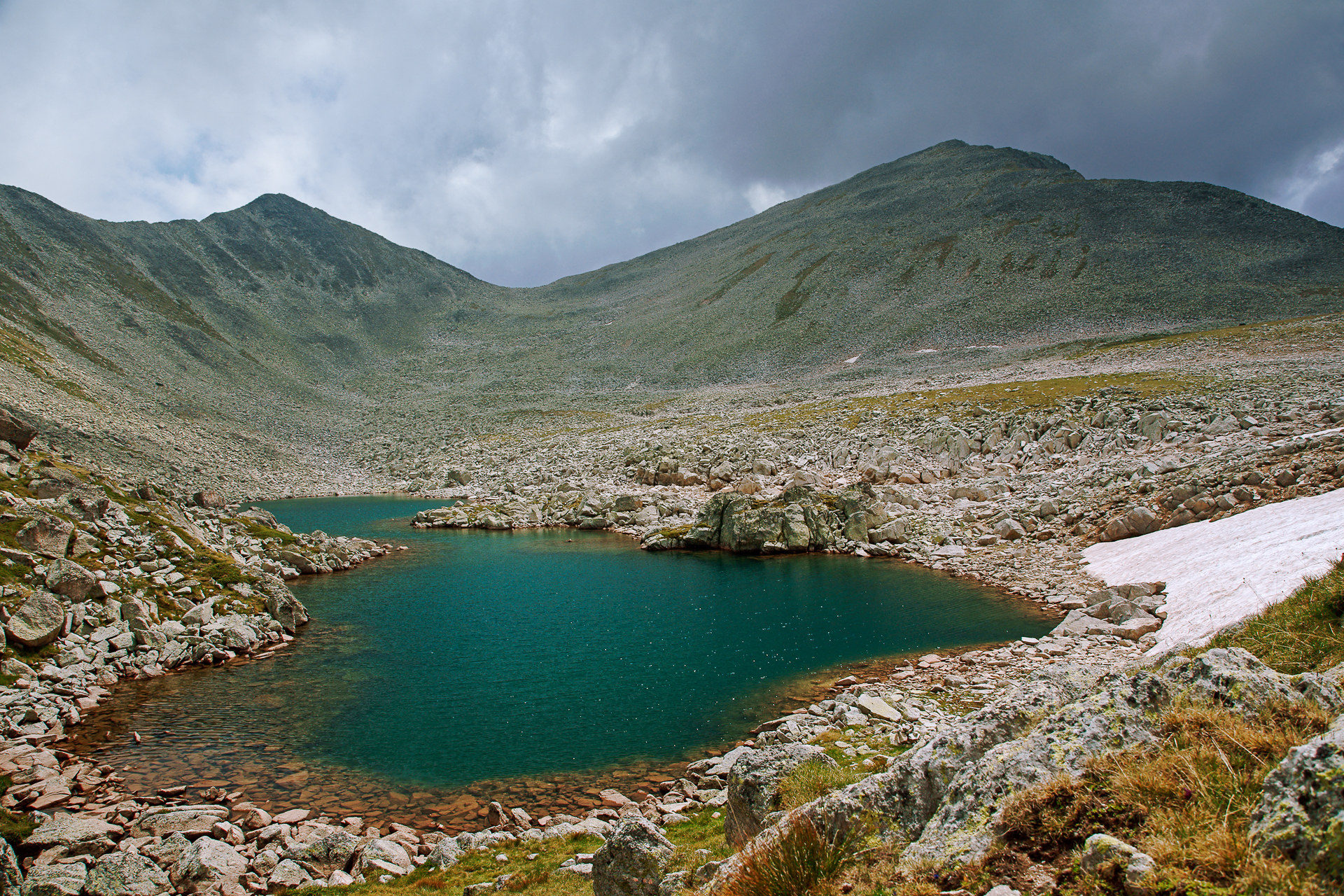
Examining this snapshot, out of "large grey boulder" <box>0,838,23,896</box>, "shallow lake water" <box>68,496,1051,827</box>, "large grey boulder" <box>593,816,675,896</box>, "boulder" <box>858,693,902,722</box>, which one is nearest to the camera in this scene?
"large grey boulder" <box>593,816,675,896</box>

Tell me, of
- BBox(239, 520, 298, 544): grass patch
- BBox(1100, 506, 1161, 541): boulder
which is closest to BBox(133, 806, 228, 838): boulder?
BBox(239, 520, 298, 544): grass patch

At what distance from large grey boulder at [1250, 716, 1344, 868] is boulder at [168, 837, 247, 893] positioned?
14.1 m

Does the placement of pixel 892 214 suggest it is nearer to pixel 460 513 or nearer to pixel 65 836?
pixel 460 513

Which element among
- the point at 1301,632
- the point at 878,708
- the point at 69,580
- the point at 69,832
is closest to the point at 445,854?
the point at 69,832

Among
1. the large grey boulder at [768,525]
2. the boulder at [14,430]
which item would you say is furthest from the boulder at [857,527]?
the boulder at [14,430]

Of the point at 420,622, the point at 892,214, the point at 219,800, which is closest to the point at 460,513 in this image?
the point at 420,622

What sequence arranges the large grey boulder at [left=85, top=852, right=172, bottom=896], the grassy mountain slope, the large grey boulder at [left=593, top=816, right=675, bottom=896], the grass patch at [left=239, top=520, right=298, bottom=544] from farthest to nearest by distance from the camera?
the grassy mountain slope → the grass patch at [left=239, top=520, right=298, bottom=544] → the large grey boulder at [left=85, top=852, right=172, bottom=896] → the large grey boulder at [left=593, top=816, right=675, bottom=896]

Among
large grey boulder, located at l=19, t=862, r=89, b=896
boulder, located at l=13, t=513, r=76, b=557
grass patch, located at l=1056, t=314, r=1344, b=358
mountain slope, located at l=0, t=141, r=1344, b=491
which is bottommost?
large grey boulder, located at l=19, t=862, r=89, b=896

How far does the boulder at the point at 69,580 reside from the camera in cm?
1953

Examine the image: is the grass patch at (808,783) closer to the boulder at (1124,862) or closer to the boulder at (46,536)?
the boulder at (1124,862)

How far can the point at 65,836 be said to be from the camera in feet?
38.1

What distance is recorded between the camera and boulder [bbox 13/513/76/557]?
66.0ft

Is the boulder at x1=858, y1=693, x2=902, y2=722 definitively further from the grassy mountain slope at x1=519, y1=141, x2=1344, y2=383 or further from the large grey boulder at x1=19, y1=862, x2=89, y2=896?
the grassy mountain slope at x1=519, y1=141, x2=1344, y2=383

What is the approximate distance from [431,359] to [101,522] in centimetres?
15238
